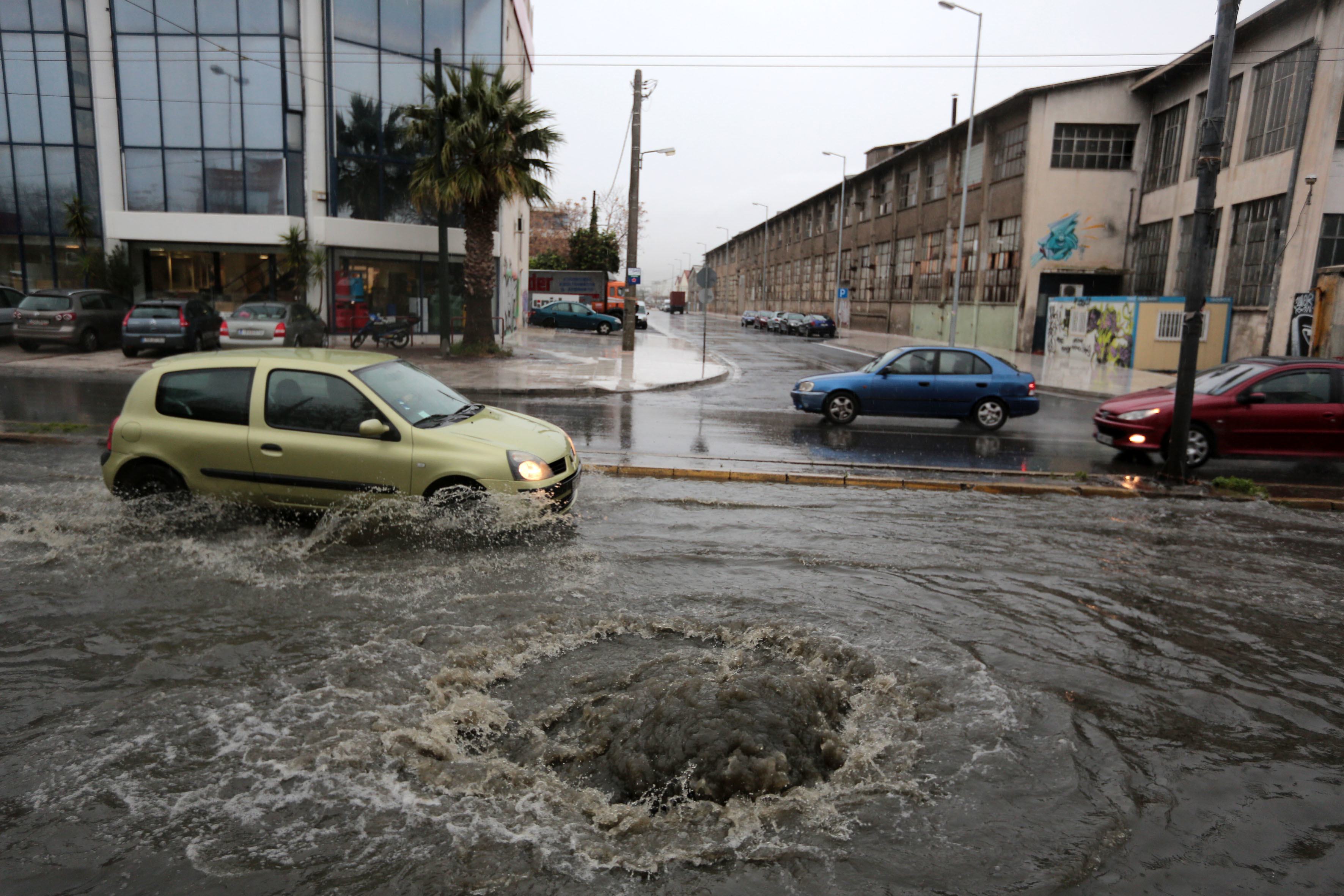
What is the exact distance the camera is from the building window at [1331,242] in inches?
875

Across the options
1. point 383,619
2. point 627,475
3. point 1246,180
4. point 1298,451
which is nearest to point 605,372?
point 627,475

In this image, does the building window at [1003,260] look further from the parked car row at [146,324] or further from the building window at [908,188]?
the parked car row at [146,324]

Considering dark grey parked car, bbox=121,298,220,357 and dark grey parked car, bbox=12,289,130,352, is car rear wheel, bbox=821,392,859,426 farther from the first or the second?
dark grey parked car, bbox=12,289,130,352

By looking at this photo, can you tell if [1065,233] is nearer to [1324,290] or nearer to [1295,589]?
[1324,290]

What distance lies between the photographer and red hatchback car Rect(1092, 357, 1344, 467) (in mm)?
10656

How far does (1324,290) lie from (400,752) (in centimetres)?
2578

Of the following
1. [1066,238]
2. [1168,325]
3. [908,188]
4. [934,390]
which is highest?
[908,188]

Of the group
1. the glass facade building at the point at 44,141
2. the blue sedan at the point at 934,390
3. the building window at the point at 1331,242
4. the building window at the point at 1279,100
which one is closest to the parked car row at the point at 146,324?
the glass facade building at the point at 44,141

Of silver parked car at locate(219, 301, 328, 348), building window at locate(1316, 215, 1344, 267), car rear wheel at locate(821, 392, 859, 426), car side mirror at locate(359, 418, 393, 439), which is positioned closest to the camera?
car side mirror at locate(359, 418, 393, 439)

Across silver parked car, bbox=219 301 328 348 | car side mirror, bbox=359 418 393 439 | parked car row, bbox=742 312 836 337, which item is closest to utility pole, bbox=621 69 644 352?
silver parked car, bbox=219 301 328 348

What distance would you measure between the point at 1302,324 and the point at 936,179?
2433 centimetres

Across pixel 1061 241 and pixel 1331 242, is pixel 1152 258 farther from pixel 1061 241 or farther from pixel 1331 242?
pixel 1331 242

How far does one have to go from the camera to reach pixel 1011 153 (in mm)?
35844

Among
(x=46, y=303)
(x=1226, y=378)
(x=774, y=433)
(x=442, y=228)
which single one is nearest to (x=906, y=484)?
(x=774, y=433)
